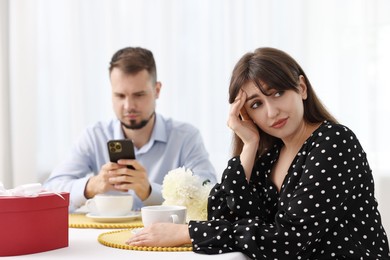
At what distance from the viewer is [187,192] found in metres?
1.73

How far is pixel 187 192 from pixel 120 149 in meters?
0.44

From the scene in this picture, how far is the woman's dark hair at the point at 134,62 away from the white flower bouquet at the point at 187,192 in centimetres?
104

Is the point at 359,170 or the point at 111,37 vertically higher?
the point at 111,37

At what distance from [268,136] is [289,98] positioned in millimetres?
214

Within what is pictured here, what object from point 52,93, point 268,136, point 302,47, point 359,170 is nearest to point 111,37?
point 52,93

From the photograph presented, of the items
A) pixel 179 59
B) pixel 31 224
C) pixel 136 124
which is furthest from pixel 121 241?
pixel 179 59

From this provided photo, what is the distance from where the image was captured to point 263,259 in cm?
144

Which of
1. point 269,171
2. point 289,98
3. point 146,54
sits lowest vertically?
point 269,171

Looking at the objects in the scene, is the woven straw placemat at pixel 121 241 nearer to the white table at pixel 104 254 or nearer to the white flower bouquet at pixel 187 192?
the white table at pixel 104 254

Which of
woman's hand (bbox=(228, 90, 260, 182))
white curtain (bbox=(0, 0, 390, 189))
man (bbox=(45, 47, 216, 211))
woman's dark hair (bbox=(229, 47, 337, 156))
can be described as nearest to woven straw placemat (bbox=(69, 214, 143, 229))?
woman's hand (bbox=(228, 90, 260, 182))

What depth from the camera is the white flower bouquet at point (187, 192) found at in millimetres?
1729

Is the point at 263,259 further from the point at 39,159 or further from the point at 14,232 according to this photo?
the point at 39,159

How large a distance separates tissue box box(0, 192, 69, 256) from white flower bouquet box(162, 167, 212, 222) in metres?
0.39

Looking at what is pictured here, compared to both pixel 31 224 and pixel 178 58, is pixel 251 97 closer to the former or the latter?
pixel 31 224
